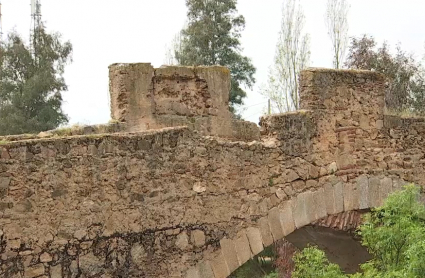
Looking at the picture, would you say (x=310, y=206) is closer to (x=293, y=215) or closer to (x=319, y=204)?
(x=319, y=204)

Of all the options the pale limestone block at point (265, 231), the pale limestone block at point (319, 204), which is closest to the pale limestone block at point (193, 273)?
the pale limestone block at point (265, 231)

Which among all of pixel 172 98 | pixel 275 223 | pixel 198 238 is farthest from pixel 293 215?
pixel 172 98

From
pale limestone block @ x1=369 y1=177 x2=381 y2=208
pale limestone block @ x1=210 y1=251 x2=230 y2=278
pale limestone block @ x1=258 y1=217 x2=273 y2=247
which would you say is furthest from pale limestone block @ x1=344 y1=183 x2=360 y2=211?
pale limestone block @ x1=210 y1=251 x2=230 y2=278

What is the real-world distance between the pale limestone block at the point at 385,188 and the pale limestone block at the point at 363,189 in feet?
0.77

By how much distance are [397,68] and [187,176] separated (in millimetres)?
13216

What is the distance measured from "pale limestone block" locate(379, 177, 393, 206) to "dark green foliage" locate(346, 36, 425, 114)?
31.6 feet

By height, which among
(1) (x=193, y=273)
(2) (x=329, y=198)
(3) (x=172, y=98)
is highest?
(3) (x=172, y=98)

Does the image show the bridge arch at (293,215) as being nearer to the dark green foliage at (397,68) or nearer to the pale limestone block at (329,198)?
the pale limestone block at (329,198)

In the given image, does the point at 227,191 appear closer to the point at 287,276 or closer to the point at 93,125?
the point at 93,125

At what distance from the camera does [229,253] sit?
7.52 m

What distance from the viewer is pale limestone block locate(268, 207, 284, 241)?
7988mm

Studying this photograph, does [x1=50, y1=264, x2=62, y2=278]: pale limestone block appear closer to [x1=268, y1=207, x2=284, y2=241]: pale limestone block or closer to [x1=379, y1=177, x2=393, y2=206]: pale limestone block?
[x1=268, y1=207, x2=284, y2=241]: pale limestone block

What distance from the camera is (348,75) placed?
9.00 metres

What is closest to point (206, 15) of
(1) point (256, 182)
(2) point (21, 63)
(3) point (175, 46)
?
(3) point (175, 46)
